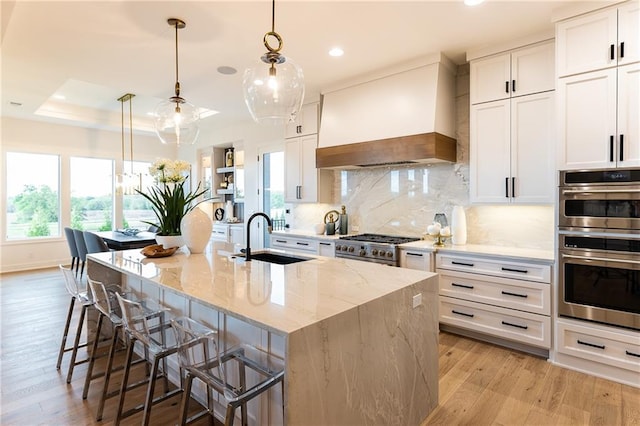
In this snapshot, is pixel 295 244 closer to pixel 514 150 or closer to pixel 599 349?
pixel 514 150

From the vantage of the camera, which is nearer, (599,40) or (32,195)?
(599,40)

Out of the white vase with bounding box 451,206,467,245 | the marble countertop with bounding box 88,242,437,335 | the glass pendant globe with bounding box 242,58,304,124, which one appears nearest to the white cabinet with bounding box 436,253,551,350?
the white vase with bounding box 451,206,467,245

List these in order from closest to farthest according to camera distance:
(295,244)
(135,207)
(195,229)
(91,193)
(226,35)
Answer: (195,229), (226,35), (295,244), (91,193), (135,207)

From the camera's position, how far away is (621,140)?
2.49m

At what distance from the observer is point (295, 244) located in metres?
4.73

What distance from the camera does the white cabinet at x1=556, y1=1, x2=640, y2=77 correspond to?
246 cm

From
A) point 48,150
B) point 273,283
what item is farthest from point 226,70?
point 48,150

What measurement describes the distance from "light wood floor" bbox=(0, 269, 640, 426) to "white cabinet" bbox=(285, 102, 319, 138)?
313cm

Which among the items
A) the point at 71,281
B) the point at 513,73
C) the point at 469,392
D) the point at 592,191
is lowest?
the point at 469,392

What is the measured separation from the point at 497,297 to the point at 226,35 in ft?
11.1

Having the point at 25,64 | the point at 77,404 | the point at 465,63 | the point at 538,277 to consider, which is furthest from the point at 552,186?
the point at 25,64

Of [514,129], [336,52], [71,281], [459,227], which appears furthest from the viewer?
[459,227]

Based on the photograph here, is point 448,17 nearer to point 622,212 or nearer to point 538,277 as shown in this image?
point 622,212

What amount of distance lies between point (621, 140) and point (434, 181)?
5.71 ft
